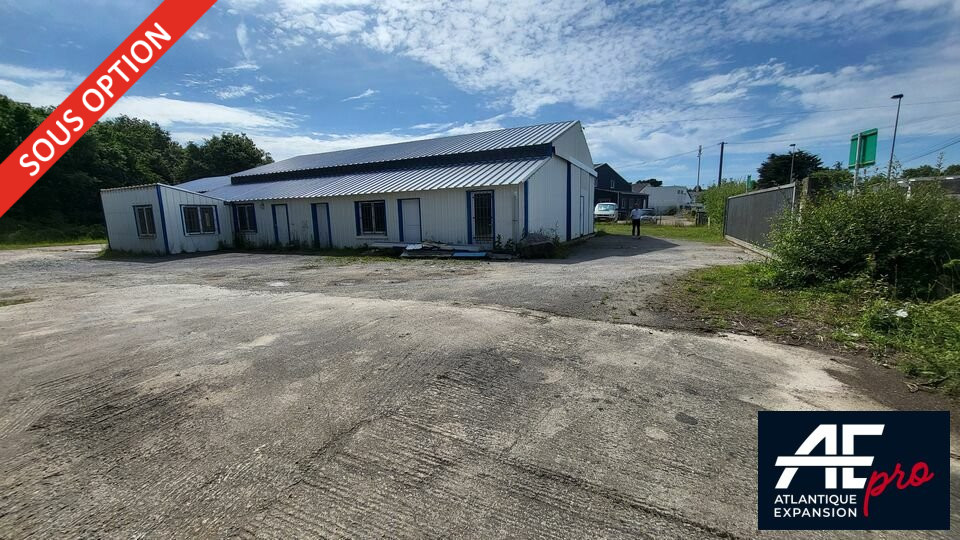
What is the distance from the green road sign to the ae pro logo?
25.4ft

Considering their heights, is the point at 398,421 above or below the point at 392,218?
below

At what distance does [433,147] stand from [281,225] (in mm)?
8765

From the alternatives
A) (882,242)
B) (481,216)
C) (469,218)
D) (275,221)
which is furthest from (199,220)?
(882,242)

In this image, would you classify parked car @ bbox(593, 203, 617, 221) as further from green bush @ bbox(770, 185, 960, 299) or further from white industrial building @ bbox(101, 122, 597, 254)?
green bush @ bbox(770, 185, 960, 299)

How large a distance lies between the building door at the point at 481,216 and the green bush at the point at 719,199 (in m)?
14.1

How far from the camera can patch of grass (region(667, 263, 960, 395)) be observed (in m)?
3.79

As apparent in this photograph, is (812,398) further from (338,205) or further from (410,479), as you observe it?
(338,205)

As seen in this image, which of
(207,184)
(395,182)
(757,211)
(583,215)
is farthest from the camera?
(207,184)

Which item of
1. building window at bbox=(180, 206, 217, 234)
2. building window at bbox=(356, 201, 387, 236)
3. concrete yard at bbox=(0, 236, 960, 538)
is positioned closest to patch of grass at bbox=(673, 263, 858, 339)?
concrete yard at bbox=(0, 236, 960, 538)

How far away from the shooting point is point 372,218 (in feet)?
57.2

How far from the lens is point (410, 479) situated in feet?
7.69

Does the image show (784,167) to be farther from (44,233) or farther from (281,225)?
(44,233)

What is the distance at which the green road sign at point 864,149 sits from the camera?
8.09 m

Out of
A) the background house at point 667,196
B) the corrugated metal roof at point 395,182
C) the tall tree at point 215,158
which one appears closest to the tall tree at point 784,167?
the background house at point 667,196
